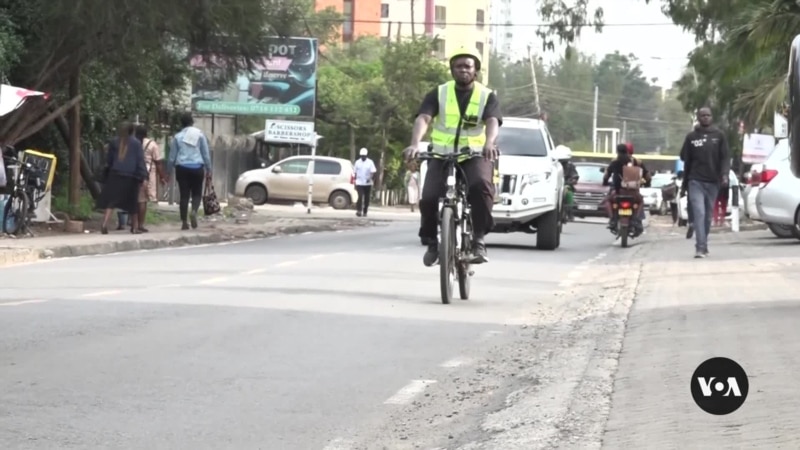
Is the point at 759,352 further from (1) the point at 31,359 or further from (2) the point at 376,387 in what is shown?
(1) the point at 31,359

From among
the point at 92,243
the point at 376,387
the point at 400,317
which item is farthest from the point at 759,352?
the point at 92,243

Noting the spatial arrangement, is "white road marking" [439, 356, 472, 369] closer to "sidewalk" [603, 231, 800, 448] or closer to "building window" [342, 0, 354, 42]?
"sidewalk" [603, 231, 800, 448]

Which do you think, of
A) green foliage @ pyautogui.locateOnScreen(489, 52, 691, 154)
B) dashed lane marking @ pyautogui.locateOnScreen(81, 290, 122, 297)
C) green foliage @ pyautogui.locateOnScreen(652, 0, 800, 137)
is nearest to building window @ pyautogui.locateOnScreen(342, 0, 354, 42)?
green foliage @ pyautogui.locateOnScreen(489, 52, 691, 154)

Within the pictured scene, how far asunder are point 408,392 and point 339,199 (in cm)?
4102

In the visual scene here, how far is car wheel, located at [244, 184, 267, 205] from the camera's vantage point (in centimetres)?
4925

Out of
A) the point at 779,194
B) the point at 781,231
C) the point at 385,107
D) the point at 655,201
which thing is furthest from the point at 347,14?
the point at 779,194

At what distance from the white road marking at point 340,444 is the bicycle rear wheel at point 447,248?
5479mm

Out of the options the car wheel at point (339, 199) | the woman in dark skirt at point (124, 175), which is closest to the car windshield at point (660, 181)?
the car wheel at point (339, 199)

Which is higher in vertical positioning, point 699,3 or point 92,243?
point 699,3

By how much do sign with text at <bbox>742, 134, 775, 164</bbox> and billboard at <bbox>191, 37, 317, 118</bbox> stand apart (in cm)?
1753

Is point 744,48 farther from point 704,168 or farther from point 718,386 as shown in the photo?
point 718,386

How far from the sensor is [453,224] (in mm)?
12508

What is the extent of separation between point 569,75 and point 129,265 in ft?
436

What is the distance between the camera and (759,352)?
864 centimetres
